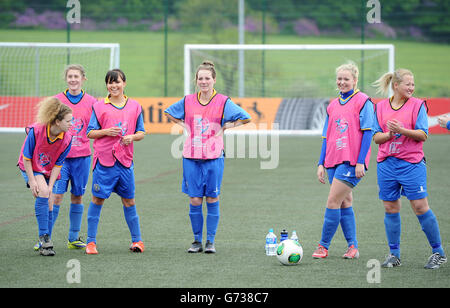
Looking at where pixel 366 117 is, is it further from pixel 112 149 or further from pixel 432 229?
pixel 112 149

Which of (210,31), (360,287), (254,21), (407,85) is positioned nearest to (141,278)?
(360,287)

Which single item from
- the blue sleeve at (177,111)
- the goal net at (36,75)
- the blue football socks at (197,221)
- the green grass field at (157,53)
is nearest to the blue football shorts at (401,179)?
the blue football socks at (197,221)

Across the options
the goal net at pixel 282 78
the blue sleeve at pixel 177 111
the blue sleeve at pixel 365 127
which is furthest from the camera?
the goal net at pixel 282 78

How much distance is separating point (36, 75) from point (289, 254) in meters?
19.8

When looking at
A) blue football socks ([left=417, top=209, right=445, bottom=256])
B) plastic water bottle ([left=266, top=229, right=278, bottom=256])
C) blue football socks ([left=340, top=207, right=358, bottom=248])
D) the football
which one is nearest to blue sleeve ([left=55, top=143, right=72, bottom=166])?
plastic water bottle ([left=266, top=229, right=278, bottom=256])

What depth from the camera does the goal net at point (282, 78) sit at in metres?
19.5

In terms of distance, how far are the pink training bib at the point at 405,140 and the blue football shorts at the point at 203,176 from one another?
161cm

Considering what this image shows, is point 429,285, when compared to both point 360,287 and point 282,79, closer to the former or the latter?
point 360,287

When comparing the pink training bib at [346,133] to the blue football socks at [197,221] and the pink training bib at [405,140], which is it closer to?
the pink training bib at [405,140]

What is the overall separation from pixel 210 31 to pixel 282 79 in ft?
17.9

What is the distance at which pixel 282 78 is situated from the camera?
1089 inches

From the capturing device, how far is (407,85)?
20.6ft

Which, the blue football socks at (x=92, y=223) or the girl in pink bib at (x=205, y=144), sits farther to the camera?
the girl in pink bib at (x=205, y=144)
